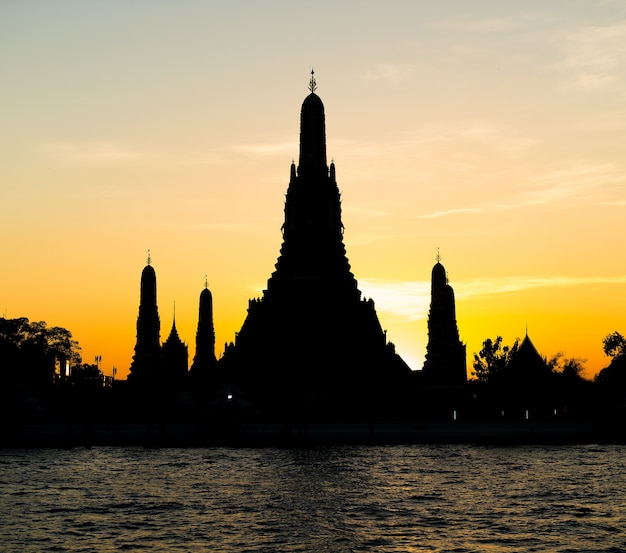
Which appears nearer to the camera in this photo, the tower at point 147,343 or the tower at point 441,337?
the tower at point 441,337

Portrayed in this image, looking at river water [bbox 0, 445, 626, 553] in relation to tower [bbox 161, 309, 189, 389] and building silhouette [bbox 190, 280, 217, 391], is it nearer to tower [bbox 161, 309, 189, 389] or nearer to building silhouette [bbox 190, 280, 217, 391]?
building silhouette [bbox 190, 280, 217, 391]

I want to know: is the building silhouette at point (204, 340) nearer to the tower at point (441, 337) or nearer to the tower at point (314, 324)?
the tower at point (314, 324)

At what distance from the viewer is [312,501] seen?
46938 mm

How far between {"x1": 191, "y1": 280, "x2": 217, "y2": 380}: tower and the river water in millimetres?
Result: 45066

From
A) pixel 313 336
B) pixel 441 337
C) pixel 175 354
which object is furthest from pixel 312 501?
pixel 175 354

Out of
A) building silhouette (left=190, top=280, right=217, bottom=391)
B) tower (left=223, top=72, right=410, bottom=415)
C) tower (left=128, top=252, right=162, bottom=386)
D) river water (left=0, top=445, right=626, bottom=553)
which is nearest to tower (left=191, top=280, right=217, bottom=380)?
building silhouette (left=190, top=280, right=217, bottom=391)

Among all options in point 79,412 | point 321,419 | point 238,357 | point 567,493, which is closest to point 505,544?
point 567,493

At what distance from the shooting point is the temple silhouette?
3797 inches

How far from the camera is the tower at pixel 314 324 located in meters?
96.1

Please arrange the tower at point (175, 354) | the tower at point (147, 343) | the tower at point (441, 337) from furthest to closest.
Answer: the tower at point (175, 354) → the tower at point (147, 343) → the tower at point (441, 337)

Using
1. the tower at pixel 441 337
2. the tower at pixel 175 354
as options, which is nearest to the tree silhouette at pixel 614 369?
the tower at pixel 441 337

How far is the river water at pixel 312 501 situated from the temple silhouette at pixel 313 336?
25.3 meters

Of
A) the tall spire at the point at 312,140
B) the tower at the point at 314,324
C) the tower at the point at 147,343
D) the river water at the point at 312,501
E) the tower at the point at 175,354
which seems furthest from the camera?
the tower at the point at 175,354

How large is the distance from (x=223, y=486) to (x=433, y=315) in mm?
52848
